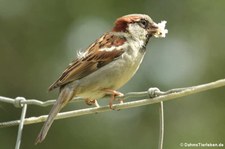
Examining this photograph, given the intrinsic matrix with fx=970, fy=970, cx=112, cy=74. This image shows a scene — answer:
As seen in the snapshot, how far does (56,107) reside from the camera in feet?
16.4

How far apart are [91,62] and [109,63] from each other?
0.12 meters

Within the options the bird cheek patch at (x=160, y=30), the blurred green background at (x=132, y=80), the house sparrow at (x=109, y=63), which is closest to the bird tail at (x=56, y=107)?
the house sparrow at (x=109, y=63)

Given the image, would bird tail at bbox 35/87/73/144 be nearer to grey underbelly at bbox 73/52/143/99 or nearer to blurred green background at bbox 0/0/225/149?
grey underbelly at bbox 73/52/143/99

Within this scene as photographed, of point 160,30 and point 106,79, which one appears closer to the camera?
point 106,79

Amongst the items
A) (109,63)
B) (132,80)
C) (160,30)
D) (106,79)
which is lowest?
(106,79)

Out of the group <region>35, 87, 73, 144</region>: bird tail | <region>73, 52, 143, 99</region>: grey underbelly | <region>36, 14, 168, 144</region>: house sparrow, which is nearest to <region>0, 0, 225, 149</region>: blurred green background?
<region>36, 14, 168, 144</region>: house sparrow

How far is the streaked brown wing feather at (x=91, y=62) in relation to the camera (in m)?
5.45

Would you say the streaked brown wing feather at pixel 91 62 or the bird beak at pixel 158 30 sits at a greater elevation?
the bird beak at pixel 158 30

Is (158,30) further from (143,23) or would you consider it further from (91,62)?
(91,62)

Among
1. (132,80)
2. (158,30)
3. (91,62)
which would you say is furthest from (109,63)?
(132,80)

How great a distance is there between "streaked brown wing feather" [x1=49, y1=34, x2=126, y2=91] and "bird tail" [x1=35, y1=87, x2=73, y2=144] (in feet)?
0.30

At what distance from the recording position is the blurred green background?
361 inches

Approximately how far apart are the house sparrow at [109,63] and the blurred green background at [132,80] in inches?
110

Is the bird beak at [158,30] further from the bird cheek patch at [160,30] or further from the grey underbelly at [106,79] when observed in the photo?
the grey underbelly at [106,79]
